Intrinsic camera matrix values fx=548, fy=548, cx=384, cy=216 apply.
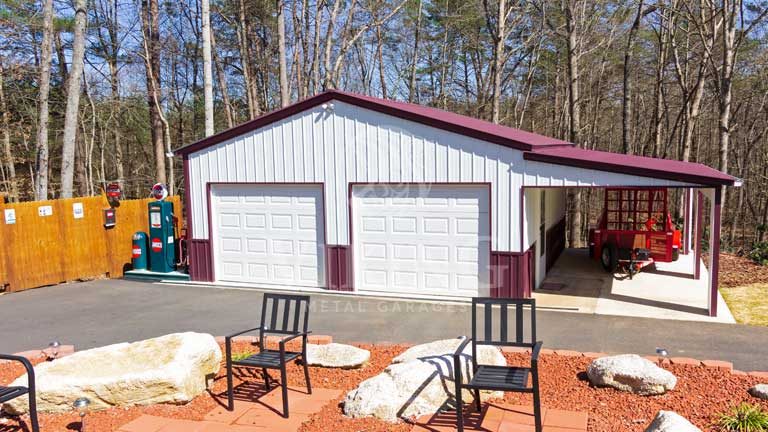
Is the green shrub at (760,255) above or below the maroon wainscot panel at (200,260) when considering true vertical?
below

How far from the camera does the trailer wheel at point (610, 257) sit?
11.6m

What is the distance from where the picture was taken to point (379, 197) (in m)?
10.1

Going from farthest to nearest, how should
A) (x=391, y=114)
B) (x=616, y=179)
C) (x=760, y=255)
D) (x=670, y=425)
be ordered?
(x=760, y=255)
(x=391, y=114)
(x=616, y=179)
(x=670, y=425)

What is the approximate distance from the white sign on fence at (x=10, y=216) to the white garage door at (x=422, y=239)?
6918 mm

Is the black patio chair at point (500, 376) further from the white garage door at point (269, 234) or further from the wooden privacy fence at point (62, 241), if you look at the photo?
the wooden privacy fence at point (62, 241)

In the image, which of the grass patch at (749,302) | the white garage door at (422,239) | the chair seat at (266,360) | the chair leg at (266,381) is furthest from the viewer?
the white garage door at (422,239)

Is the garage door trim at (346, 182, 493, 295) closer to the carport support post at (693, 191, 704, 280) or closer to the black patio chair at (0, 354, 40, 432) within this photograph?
the carport support post at (693, 191, 704, 280)

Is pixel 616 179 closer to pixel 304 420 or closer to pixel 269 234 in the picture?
pixel 304 420

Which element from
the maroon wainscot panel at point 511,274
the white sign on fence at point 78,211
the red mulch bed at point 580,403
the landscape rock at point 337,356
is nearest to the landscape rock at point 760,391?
the red mulch bed at point 580,403

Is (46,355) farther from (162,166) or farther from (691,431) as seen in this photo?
(162,166)

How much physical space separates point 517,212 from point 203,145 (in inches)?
254

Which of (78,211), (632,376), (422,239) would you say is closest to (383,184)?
(422,239)

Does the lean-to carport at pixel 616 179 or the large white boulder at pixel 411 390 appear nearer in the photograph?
the large white boulder at pixel 411 390

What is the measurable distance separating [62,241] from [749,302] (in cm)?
1348
